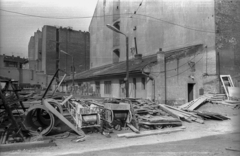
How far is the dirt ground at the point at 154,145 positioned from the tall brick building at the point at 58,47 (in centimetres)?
5724

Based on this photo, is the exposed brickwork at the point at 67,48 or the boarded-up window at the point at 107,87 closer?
the boarded-up window at the point at 107,87

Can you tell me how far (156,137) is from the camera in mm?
8820

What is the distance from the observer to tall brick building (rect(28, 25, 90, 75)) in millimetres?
63250

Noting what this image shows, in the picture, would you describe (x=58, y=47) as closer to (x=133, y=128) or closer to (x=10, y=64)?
(x=10, y=64)

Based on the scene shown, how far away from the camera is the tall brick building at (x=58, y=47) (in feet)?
208

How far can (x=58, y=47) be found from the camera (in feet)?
216

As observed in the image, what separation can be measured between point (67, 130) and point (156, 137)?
418cm

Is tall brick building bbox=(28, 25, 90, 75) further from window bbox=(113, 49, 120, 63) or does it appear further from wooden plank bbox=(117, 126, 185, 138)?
wooden plank bbox=(117, 126, 185, 138)

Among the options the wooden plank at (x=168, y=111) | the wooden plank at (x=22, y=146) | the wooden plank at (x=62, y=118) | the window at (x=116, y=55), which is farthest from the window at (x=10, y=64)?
the wooden plank at (x=22, y=146)

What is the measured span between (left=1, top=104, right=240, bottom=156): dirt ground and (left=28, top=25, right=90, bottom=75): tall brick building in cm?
5724

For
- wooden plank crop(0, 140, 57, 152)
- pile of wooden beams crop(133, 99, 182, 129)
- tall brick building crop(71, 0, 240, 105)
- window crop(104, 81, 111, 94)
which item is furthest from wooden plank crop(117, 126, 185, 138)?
window crop(104, 81, 111, 94)

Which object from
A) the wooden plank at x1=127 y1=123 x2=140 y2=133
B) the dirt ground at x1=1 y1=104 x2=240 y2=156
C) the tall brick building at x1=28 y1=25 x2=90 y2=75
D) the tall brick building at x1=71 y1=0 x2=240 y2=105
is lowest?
the dirt ground at x1=1 y1=104 x2=240 y2=156

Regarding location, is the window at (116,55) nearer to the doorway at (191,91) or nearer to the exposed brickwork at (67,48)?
the doorway at (191,91)

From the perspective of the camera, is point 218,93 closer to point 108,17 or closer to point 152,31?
point 152,31
